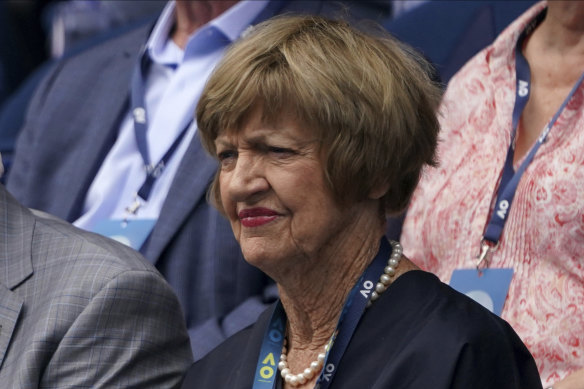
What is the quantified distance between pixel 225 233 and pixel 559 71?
0.99 metres

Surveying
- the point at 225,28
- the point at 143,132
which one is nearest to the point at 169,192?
the point at 143,132

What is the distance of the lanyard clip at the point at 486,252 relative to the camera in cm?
262

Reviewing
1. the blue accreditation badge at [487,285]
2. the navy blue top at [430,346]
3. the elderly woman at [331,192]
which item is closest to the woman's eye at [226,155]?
the elderly woman at [331,192]

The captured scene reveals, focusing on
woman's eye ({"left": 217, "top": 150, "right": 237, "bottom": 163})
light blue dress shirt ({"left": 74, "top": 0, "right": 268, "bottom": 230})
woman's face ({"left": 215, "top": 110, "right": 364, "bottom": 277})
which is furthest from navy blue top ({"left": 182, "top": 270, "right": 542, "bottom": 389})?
light blue dress shirt ({"left": 74, "top": 0, "right": 268, "bottom": 230})

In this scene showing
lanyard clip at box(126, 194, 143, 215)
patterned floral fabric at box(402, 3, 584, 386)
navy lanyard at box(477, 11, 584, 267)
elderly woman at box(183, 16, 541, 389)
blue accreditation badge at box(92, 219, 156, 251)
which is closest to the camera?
elderly woman at box(183, 16, 541, 389)

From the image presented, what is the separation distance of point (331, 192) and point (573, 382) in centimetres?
61

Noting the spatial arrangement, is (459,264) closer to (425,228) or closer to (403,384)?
(425,228)

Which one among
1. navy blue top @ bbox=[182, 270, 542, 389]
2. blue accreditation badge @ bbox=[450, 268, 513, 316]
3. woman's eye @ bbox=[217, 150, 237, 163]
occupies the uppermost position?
woman's eye @ bbox=[217, 150, 237, 163]

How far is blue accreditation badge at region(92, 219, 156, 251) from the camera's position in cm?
322

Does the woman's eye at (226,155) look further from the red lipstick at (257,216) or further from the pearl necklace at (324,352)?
the pearl necklace at (324,352)

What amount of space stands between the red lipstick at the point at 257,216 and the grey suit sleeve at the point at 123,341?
0.98ft

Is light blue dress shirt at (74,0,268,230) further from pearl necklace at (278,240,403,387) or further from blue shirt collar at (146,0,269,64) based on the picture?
pearl necklace at (278,240,403,387)

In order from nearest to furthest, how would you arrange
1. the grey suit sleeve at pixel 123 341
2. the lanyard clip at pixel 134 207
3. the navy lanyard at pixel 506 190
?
the grey suit sleeve at pixel 123 341, the navy lanyard at pixel 506 190, the lanyard clip at pixel 134 207

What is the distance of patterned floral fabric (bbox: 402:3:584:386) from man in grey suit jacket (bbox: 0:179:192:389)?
2.26ft
